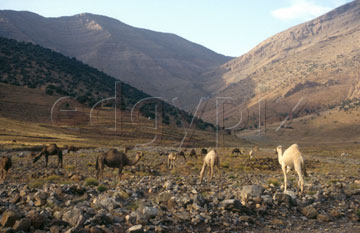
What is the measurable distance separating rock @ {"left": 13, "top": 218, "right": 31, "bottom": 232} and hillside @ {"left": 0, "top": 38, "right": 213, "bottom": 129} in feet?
226

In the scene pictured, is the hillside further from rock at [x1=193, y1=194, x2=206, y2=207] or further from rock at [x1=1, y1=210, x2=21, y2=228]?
rock at [x1=1, y1=210, x2=21, y2=228]

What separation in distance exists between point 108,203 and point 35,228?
249 cm

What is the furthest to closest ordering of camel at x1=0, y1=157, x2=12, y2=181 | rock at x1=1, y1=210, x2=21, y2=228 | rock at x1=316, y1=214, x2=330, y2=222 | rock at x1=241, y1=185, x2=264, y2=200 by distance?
1. camel at x1=0, y1=157, x2=12, y2=181
2. rock at x1=241, y1=185, x2=264, y2=200
3. rock at x1=316, y1=214, x2=330, y2=222
4. rock at x1=1, y1=210, x2=21, y2=228

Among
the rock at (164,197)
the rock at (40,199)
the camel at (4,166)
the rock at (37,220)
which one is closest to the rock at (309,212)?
the rock at (164,197)

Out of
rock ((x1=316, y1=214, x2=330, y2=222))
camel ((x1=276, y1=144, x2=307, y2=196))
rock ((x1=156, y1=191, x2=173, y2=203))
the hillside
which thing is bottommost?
rock ((x1=316, y1=214, x2=330, y2=222))

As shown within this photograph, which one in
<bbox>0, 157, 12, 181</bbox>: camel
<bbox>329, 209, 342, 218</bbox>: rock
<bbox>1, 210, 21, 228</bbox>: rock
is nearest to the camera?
<bbox>1, 210, 21, 228</bbox>: rock

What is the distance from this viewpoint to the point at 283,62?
178750 mm

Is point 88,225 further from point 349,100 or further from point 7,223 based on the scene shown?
point 349,100

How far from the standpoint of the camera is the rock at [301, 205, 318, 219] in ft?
35.8

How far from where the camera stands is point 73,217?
26.6 feet

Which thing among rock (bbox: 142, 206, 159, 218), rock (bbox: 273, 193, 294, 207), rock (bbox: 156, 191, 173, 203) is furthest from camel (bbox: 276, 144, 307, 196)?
rock (bbox: 142, 206, 159, 218)

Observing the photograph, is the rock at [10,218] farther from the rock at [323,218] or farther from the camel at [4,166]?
the camel at [4,166]

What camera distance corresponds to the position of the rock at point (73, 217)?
7.91m

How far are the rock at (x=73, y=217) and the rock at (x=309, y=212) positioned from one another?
7.32 m
